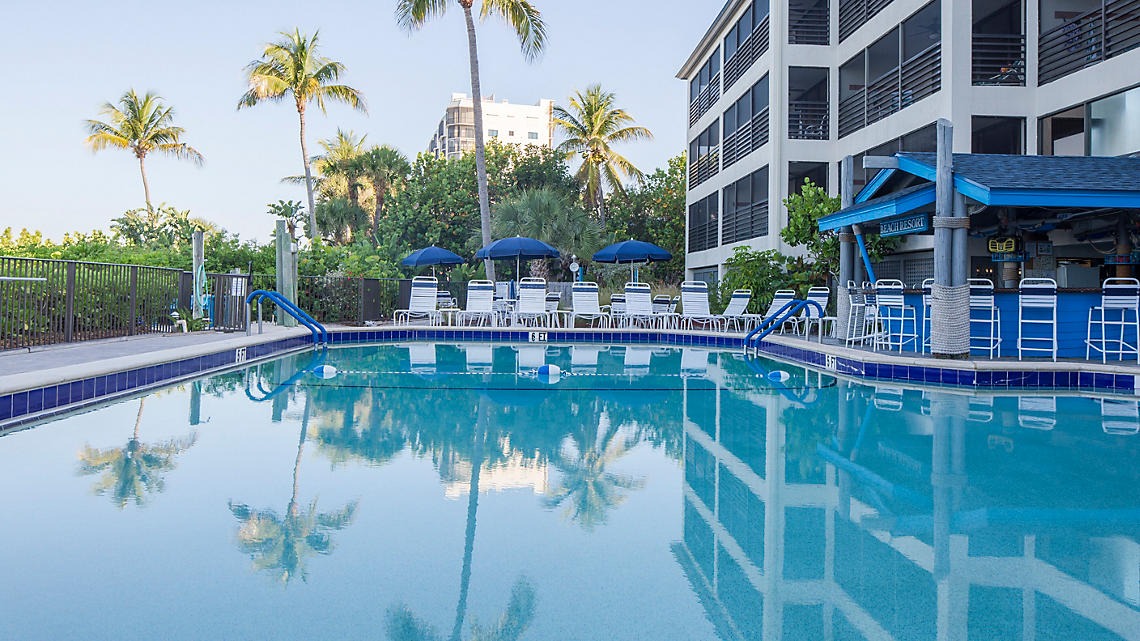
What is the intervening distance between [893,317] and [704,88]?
15301 mm

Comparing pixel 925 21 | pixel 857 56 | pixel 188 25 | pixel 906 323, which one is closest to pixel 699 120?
pixel 857 56

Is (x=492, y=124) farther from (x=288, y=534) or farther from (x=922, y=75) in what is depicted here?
(x=288, y=534)

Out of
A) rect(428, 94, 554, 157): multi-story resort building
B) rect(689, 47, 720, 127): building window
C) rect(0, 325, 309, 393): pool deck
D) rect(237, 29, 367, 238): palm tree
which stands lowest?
rect(0, 325, 309, 393): pool deck

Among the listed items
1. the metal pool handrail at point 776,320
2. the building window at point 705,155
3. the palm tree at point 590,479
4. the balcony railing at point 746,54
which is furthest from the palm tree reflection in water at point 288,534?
the building window at point 705,155

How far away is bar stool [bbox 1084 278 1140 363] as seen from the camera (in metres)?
8.84

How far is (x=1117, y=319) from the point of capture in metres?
9.88

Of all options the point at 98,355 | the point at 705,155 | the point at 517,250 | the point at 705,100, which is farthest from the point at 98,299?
the point at 705,100

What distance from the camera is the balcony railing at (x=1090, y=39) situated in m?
10.9

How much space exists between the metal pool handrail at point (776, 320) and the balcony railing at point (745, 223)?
220 inches

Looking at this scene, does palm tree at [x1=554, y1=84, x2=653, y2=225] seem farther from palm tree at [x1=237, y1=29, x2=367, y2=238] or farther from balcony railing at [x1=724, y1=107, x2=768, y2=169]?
balcony railing at [x1=724, y1=107, x2=768, y2=169]

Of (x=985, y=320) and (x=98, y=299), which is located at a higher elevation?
(x=98, y=299)

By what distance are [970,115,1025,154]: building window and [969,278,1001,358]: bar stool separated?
4.26 m

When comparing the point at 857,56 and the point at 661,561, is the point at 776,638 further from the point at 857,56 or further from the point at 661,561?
the point at 857,56

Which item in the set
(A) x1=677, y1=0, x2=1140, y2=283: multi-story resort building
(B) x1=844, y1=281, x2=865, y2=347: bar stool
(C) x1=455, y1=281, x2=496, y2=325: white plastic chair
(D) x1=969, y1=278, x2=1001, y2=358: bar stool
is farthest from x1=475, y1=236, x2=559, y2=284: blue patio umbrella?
(D) x1=969, y1=278, x2=1001, y2=358: bar stool
